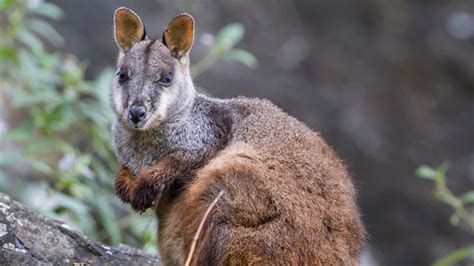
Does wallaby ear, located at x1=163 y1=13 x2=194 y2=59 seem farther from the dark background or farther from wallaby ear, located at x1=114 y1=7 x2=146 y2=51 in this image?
the dark background

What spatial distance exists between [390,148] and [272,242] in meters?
8.71

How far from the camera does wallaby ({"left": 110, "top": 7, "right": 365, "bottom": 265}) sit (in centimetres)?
536

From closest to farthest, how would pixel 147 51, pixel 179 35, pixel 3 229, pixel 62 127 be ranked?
pixel 3 229 < pixel 147 51 < pixel 179 35 < pixel 62 127

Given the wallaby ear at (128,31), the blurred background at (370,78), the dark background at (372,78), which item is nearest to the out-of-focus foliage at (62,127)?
the wallaby ear at (128,31)

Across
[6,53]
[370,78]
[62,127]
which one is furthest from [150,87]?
[370,78]

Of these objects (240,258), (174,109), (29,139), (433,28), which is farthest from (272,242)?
(433,28)

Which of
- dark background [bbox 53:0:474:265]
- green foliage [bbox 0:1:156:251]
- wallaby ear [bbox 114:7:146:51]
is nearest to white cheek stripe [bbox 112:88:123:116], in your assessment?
wallaby ear [bbox 114:7:146:51]

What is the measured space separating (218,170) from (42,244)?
1271 millimetres

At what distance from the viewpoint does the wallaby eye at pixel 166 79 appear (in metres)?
5.92

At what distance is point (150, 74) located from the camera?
5.88 meters

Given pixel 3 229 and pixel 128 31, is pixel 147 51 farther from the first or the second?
pixel 3 229

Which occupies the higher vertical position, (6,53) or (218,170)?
(6,53)

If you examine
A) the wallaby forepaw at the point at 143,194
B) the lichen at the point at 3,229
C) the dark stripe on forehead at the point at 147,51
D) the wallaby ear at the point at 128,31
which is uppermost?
the wallaby ear at the point at 128,31

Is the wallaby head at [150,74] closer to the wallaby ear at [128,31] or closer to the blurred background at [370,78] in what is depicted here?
the wallaby ear at [128,31]
